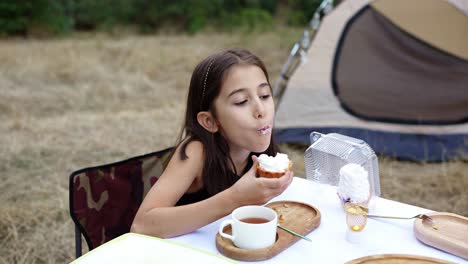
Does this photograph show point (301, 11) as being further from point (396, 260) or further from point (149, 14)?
point (396, 260)

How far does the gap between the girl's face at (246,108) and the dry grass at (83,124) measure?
157 centimetres

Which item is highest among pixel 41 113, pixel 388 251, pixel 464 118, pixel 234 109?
pixel 234 109

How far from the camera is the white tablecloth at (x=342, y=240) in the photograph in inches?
47.3

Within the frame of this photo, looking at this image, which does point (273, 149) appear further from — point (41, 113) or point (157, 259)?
point (41, 113)

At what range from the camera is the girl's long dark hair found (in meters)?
1.59

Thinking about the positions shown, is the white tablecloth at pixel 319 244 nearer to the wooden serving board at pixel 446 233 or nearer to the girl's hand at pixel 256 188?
the wooden serving board at pixel 446 233

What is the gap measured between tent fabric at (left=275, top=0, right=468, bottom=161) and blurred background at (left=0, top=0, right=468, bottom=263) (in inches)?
4.9

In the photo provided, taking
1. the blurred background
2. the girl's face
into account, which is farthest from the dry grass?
the girl's face

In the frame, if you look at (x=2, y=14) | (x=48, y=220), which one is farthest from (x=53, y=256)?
(x=2, y=14)

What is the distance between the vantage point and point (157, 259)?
105 cm

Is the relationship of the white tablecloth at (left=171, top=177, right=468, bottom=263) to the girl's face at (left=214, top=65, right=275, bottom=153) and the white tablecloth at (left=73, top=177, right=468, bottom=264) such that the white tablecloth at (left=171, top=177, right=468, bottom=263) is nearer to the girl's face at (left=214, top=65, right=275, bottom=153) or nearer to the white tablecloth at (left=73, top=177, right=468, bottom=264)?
the white tablecloth at (left=73, top=177, right=468, bottom=264)

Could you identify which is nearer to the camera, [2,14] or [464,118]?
[464,118]

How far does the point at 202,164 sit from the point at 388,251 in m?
0.64

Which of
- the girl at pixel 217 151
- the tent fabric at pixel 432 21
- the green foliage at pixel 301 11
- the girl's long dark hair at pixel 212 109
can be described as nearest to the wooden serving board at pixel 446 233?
the girl at pixel 217 151
